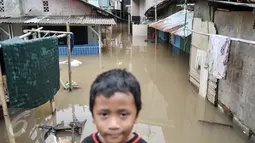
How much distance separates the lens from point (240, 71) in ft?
18.7

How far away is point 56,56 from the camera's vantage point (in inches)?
242

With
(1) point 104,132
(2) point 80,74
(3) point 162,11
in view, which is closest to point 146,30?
(3) point 162,11

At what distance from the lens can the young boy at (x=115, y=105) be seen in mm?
1079

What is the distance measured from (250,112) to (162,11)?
18.2 m

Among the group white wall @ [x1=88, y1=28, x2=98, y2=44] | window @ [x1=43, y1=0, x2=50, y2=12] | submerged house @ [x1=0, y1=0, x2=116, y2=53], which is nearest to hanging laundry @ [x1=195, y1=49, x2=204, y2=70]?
submerged house @ [x1=0, y1=0, x2=116, y2=53]

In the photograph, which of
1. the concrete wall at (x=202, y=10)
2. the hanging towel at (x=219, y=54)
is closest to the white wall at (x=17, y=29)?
the concrete wall at (x=202, y=10)

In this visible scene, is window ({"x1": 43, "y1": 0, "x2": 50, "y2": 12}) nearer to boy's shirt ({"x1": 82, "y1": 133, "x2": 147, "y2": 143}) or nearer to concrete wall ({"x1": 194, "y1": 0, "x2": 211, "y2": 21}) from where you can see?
concrete wall ({"x1": 194, "y1": 0, "x2": 211, "y2": 21})

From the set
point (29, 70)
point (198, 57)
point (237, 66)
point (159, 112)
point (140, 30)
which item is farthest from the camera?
point (140, 30)

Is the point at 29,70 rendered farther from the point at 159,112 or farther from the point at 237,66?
the point at 237,66

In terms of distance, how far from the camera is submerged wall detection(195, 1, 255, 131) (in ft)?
17.1

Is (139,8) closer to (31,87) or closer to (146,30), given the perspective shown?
(146,30)

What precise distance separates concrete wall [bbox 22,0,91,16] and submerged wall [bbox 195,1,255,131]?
1185 centimetres

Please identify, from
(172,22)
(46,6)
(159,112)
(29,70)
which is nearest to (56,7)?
(46,6)

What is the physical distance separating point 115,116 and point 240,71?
5520 millimetres
